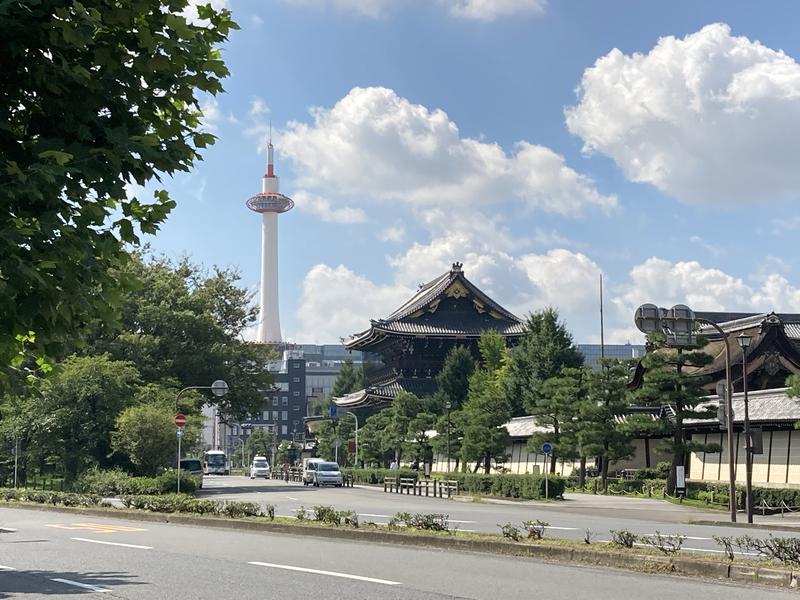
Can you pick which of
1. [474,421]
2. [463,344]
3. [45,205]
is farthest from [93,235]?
[463,344]

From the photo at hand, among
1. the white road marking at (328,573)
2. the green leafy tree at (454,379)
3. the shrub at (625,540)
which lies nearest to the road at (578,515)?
the shrub at (625,540)

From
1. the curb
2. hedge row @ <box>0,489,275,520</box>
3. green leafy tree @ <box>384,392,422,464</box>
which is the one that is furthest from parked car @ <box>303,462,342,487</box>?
the curb

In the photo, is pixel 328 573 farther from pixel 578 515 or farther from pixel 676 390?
pixel 676 390

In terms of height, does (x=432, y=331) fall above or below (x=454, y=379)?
above

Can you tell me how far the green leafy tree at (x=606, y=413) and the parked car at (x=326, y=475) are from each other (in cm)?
1774

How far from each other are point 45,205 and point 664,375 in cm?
3461

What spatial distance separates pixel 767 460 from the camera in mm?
40438

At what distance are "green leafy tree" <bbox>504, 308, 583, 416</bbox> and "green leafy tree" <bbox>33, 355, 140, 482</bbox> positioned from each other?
3025 centimetres

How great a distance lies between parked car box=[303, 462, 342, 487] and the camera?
56531 millimetres

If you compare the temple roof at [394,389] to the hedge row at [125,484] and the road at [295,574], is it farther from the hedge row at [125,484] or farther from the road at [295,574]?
the road at [295,574]

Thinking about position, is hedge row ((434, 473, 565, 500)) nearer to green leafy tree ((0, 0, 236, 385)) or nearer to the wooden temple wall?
the wooden temple wall

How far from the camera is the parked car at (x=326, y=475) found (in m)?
56.5

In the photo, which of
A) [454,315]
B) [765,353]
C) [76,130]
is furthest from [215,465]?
[76,130]

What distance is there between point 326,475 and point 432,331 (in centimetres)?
2024
